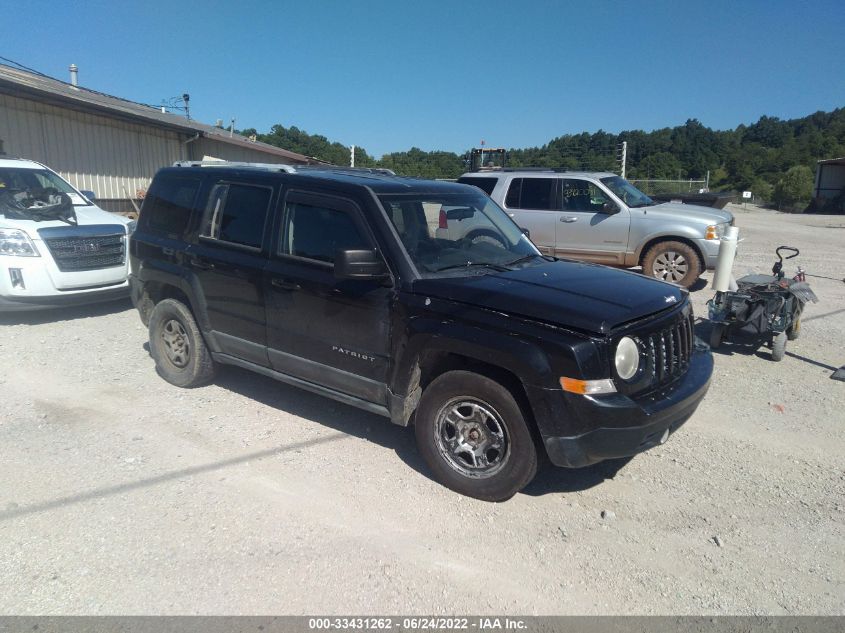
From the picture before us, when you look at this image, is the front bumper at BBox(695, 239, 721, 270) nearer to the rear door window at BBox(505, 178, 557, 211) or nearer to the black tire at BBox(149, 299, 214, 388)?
the rear door window at BBox(505, 178, 557, 211)

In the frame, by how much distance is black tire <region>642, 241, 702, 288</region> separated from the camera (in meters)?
10.2

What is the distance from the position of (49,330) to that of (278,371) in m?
4.62

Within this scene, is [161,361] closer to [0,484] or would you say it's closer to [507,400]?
[0,484]

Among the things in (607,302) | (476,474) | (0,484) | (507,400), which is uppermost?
(607,302)

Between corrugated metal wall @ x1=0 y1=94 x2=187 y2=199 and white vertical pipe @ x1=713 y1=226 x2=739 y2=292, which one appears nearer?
white vertical pipe @ x1=713 y1=226 x2=739 y2=292

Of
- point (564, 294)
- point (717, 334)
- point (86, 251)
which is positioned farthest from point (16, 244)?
point (717, 334)

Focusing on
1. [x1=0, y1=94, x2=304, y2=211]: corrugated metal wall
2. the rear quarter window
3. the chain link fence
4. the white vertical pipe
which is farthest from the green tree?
the rear quarter window

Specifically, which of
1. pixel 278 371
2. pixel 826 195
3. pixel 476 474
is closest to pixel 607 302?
pixel 476 474

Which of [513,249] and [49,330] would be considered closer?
[513,249]

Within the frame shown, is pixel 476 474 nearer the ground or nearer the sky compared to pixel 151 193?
nearer the ground

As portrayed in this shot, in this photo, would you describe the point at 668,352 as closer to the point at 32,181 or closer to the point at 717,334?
the point at 717,334

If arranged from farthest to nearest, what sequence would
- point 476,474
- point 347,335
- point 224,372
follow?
point 224,372, point 347,335, point 476,474

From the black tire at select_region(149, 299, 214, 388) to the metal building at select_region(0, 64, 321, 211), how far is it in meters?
9.20

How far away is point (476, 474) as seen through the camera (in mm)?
3865
